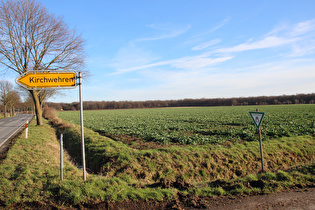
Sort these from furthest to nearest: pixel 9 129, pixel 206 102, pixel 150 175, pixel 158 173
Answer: pixel 206 102, pixel 9 129, pixel 158 173, pixel 150 175

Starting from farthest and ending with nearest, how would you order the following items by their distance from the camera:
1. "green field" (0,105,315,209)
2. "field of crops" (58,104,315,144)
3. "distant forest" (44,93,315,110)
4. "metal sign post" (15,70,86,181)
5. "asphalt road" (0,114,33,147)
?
"distant forest" (44,93,315,110)
"asphalt road" (0,114,33,147)
"field of crops" (58,104,315,144)
"metal sign post" (15,70,86,181)
"green field" (0,105,315,209)

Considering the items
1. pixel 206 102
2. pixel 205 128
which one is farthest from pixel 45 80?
pixel 206 102

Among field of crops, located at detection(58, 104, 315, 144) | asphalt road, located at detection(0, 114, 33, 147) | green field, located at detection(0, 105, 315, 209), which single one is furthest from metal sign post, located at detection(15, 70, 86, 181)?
asphalt road, located at detection(0, 114, 33, 147)

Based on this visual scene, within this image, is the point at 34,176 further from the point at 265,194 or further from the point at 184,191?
the point at 265,194

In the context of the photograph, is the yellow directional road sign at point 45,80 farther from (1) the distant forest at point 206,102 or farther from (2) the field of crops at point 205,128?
(1) the distant forest at point 206,102

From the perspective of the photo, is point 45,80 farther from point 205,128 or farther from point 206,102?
point 206,102

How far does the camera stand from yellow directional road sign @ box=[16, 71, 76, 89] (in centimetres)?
541

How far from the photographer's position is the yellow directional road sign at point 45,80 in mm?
5406

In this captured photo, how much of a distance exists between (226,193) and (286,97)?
116 meters

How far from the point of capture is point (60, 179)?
570cm

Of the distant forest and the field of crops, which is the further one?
the distant forest

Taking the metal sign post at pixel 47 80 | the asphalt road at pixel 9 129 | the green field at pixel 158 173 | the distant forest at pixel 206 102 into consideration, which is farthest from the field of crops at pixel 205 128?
the distant forest at pixel 206 102

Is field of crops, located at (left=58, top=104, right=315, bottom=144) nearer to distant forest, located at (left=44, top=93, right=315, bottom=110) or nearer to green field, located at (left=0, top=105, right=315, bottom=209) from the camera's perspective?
green field, located at (left=0, top=105, right=315, bottom=209)

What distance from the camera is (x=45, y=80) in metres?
5.48
